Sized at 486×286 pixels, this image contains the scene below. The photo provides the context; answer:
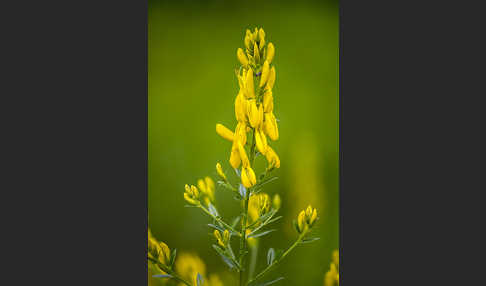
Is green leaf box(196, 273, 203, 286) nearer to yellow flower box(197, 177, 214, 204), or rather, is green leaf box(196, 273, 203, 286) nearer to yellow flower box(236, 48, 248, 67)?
yellow flower box(197, 177, 214, 204)

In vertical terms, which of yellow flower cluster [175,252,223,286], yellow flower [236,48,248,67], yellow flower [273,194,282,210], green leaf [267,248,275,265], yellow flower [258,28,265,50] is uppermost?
yellow flower [258,28,265,50]

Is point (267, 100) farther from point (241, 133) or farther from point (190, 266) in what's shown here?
point (190, 266)

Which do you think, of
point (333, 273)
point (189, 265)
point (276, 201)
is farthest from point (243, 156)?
point (333, 273)

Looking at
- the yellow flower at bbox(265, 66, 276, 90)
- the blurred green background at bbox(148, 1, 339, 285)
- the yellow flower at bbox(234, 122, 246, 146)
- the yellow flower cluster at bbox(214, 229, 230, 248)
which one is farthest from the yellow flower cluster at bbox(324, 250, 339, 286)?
the yellow flower at bbox(265, 66, 276, 90)

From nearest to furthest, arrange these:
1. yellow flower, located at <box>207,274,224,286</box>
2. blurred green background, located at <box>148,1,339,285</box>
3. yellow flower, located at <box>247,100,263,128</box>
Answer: yellow flower, located at <box>247,100,263,128</box>, blurred green background, located at <box>148,1,339,285</box>, yellow flower, located at <box>207,274,224,286</box>

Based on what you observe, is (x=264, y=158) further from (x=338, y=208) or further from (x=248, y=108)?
(x=338, y=208)

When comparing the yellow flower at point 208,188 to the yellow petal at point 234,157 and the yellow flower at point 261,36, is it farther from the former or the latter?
the yellow flower at point 261,36

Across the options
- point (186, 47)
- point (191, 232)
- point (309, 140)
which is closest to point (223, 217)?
point (191, 232)
